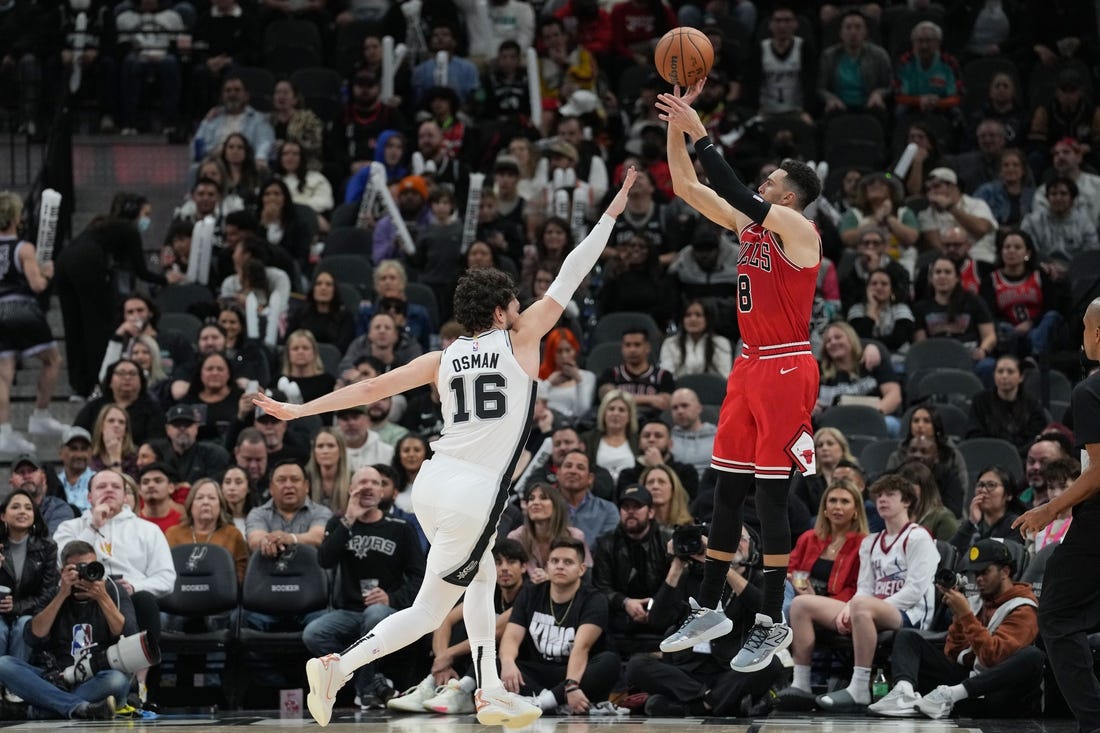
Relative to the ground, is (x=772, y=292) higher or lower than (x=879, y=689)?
higher

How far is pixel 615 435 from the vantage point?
1347 centimetres

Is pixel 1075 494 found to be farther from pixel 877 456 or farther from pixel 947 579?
pixel 877 456

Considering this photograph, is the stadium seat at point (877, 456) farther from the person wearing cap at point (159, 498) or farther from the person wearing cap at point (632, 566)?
the person wearing cap at point (159, 498)

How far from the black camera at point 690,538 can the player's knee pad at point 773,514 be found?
2011 millimetres

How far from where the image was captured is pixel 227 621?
40.7 ft

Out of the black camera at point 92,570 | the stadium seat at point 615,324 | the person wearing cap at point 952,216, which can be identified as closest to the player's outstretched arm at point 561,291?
the black camera at point 92,570

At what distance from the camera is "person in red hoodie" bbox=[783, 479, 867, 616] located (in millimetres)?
11750

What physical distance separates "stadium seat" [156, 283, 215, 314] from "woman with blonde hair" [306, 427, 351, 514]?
337cm

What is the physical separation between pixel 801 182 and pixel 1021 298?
24.2ft

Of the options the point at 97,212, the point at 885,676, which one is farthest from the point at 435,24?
A: the point at 885,676

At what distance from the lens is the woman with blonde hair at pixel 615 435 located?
13359 millimetres

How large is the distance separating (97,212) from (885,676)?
10.7 meters

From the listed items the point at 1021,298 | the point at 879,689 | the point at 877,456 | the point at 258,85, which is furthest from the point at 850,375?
the point at 258,85

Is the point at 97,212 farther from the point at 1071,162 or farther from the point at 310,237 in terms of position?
the point at 1071,162
